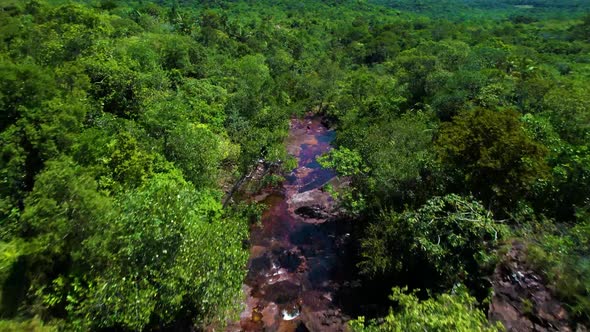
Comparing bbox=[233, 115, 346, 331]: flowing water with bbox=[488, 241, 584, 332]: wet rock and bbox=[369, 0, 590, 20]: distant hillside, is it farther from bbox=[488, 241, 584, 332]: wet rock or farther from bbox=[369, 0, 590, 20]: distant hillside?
bbox=[369, 0, 590, 20]: distant hillside

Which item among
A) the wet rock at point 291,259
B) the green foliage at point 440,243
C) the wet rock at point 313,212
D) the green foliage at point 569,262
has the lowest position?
the wet rock at point 313,212

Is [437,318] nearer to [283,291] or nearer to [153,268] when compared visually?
[153,268]

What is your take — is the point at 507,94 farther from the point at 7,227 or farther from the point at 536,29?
the point at 536,29

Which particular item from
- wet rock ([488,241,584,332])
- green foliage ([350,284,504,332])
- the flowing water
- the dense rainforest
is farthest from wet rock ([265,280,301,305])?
wet rock ([488,241,584,332])

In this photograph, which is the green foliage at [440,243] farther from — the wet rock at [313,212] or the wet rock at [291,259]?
the wet rock at [313,212]

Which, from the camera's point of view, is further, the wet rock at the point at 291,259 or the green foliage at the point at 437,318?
the wet rock at the point at 291,259

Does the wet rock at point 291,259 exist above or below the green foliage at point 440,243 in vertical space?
below

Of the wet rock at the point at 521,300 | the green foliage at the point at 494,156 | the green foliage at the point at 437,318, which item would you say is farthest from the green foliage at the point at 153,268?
the green foliage at the point at 494,156
